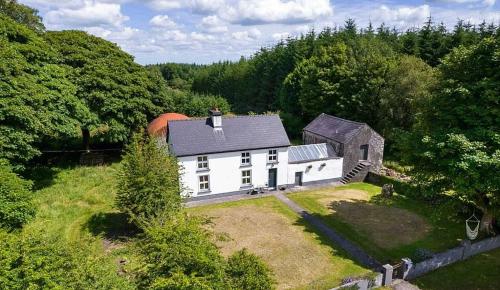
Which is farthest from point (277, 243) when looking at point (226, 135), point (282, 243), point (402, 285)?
point (226, 135)


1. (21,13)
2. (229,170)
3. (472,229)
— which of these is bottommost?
(472,229)

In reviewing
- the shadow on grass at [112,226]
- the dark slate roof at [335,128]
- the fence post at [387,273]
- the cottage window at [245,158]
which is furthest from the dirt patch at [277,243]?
the dark slate roof at [335,128]

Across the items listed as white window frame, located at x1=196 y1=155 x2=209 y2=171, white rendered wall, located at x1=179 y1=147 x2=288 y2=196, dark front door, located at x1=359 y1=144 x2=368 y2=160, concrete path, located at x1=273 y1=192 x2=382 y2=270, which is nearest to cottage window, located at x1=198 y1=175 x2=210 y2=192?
white rendered wall, located at x1=179 y1=147 x2=288 y2=196

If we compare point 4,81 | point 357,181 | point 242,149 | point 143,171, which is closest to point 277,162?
point 242,149

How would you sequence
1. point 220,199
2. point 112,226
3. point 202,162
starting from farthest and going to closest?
1. point 220,199
2. point 202,162
3. point 112,226

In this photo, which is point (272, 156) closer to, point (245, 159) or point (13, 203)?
point (245, 159)

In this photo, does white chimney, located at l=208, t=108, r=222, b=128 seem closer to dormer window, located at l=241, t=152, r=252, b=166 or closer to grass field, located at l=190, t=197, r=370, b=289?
dormer window, located at l=241, t=152, r=252, b=166
